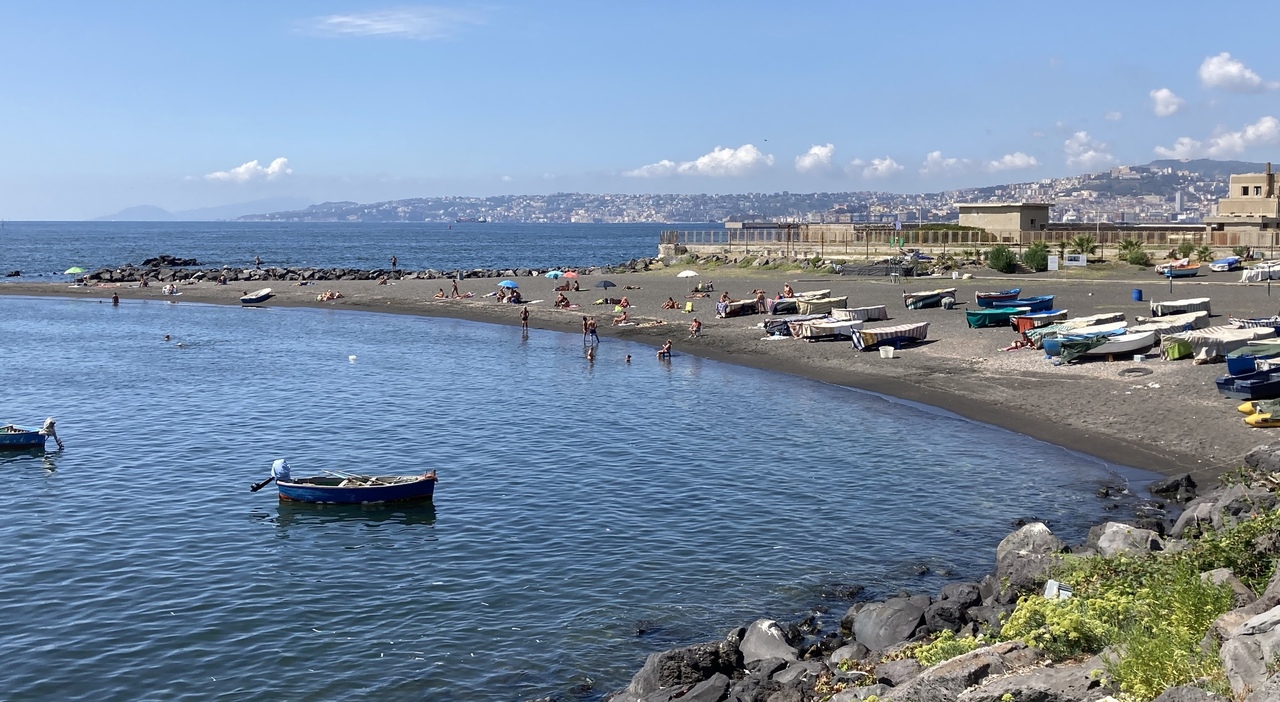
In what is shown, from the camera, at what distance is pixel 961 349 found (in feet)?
170

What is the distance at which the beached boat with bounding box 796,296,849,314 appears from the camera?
2507 inches

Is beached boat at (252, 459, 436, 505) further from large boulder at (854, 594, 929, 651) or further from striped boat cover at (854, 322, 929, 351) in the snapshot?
striped boat cover at (854, 322, 929, 351)

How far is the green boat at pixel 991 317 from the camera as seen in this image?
55.7 m

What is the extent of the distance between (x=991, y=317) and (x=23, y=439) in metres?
42.5

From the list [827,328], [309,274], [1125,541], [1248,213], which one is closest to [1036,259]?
[827,328]

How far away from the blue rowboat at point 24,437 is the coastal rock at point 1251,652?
36.4 m

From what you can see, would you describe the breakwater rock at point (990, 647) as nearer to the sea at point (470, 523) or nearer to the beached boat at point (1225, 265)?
the sea at point (470, 523)

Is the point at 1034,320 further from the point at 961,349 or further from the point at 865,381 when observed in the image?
the point at 865,381

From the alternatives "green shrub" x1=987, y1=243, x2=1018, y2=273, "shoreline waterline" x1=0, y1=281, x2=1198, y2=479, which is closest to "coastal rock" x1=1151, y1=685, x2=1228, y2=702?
"shoreline waterline" x1=0, y1=281, x2=1198, y2=479

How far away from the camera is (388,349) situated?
63.8 m

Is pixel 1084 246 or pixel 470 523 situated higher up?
pixel 1084 246

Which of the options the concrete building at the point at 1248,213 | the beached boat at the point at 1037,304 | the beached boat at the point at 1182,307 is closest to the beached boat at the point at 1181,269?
the concrete building at the point at 1248,213

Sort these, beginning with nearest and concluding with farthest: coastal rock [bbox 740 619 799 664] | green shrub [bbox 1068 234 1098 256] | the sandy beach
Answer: coastal rock [bbox 740 619 799 664] < the sandy beach < green shrub [bbox 1068 234 1098 256]

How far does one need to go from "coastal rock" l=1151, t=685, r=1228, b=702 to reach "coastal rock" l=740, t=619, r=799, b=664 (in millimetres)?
7600
